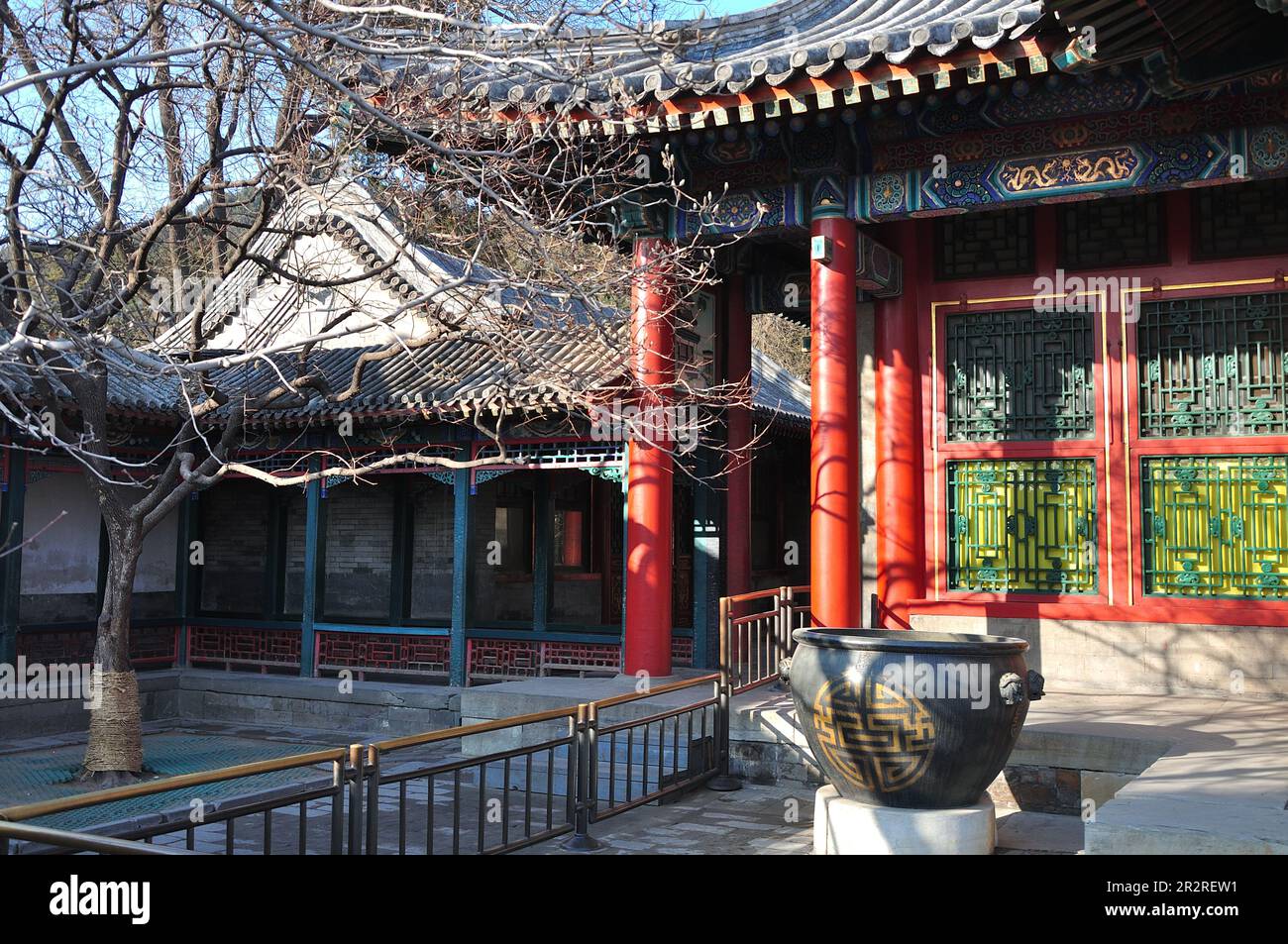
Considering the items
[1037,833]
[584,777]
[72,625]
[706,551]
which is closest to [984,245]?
[706,551]

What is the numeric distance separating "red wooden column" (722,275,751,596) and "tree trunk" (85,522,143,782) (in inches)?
216

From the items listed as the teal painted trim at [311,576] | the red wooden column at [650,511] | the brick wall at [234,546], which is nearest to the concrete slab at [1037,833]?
the red wooden column at [650,511]

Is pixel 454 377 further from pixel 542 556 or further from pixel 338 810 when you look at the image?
pixel 338 810

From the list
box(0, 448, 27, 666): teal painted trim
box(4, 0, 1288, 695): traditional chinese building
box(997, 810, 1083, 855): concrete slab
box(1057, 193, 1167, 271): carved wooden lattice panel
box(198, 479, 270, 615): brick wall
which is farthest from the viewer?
box(198, 479, 270, 615): brick wall


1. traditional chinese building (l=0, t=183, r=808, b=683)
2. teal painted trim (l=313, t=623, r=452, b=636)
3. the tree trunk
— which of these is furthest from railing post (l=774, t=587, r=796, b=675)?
the tree trunk

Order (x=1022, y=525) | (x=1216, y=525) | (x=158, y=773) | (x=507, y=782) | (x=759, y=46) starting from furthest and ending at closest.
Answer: (x=158, y=773), (x=759, y=46), (x=1022, y=525), (x=1216, y=525), (x=507, y=782)

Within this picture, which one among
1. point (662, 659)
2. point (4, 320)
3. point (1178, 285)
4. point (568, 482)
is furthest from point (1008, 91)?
point (568, 482)

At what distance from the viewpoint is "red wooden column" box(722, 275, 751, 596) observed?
36.1 ft

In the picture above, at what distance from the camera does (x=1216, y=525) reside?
8336 mm

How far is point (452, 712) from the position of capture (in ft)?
41.1

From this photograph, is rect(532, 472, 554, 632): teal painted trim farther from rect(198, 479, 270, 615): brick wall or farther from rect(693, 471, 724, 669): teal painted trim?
rect(198, 479, 270, 615): brick wall

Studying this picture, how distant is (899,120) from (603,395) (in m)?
3.13

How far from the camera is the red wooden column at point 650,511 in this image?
9.05m

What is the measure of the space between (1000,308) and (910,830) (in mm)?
5030
